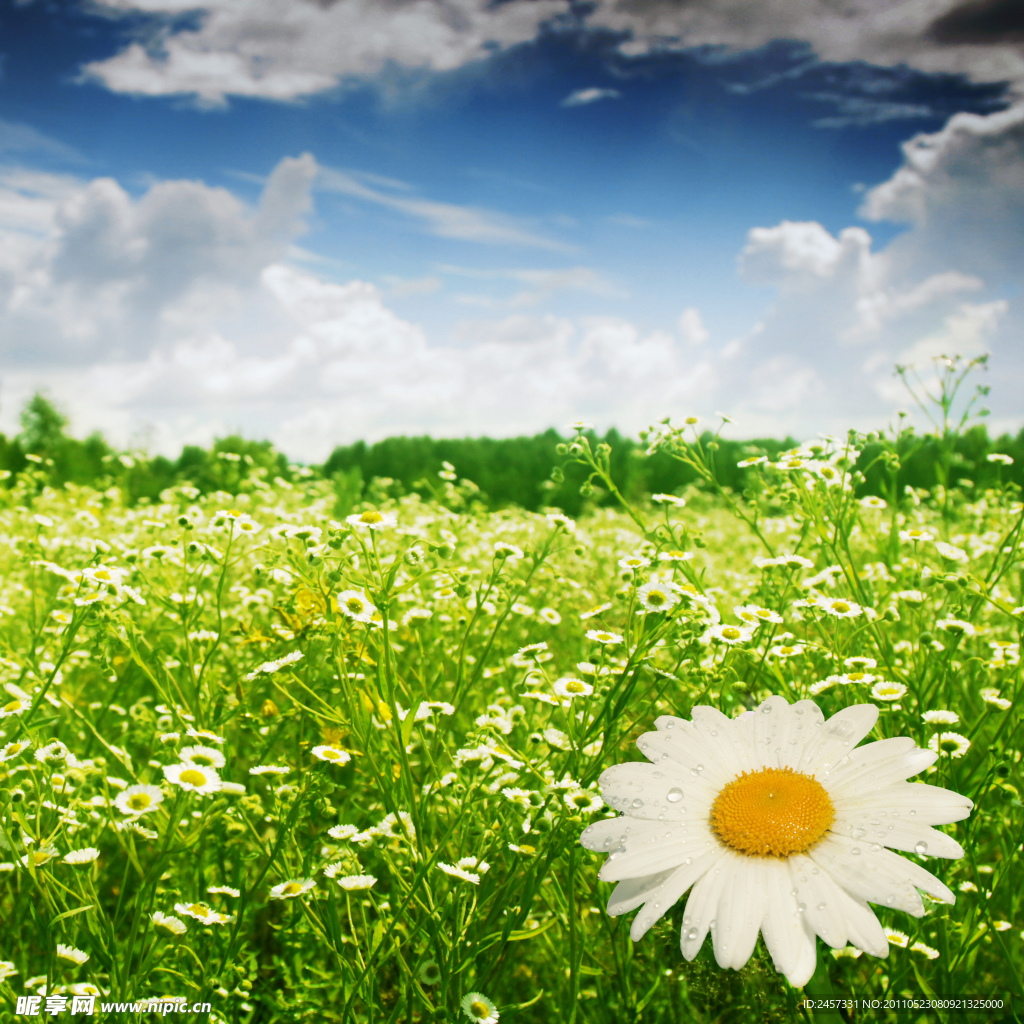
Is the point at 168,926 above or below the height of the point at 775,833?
below

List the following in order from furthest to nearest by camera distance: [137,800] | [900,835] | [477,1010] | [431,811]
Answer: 1. [431,811]
2. [137,800]
3. [477,1010]
4. [900,835]

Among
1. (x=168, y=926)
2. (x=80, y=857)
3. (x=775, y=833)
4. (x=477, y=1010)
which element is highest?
(x=775, y=833)

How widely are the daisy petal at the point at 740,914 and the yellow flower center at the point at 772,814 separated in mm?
36

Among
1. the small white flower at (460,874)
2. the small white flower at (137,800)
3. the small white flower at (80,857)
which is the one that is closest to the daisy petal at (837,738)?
the small white flower at (460,874)

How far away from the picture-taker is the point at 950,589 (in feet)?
8.00

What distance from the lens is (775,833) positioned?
1.22 meters

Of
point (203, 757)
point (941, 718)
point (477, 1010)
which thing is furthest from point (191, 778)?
point (941, 718)

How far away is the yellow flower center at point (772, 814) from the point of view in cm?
121

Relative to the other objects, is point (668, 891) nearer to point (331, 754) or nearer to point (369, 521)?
point (331, 754)

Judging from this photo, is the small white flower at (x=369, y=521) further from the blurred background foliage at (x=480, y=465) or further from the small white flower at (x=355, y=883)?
the blurred background foliage at (x=480, y=465)

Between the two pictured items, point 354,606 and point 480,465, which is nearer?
→ point 354,606

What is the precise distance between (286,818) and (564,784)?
29.7 inches

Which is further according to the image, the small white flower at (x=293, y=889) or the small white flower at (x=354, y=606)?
the small white flower at (x=354, y=606)

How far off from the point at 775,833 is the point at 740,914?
0.15 m
